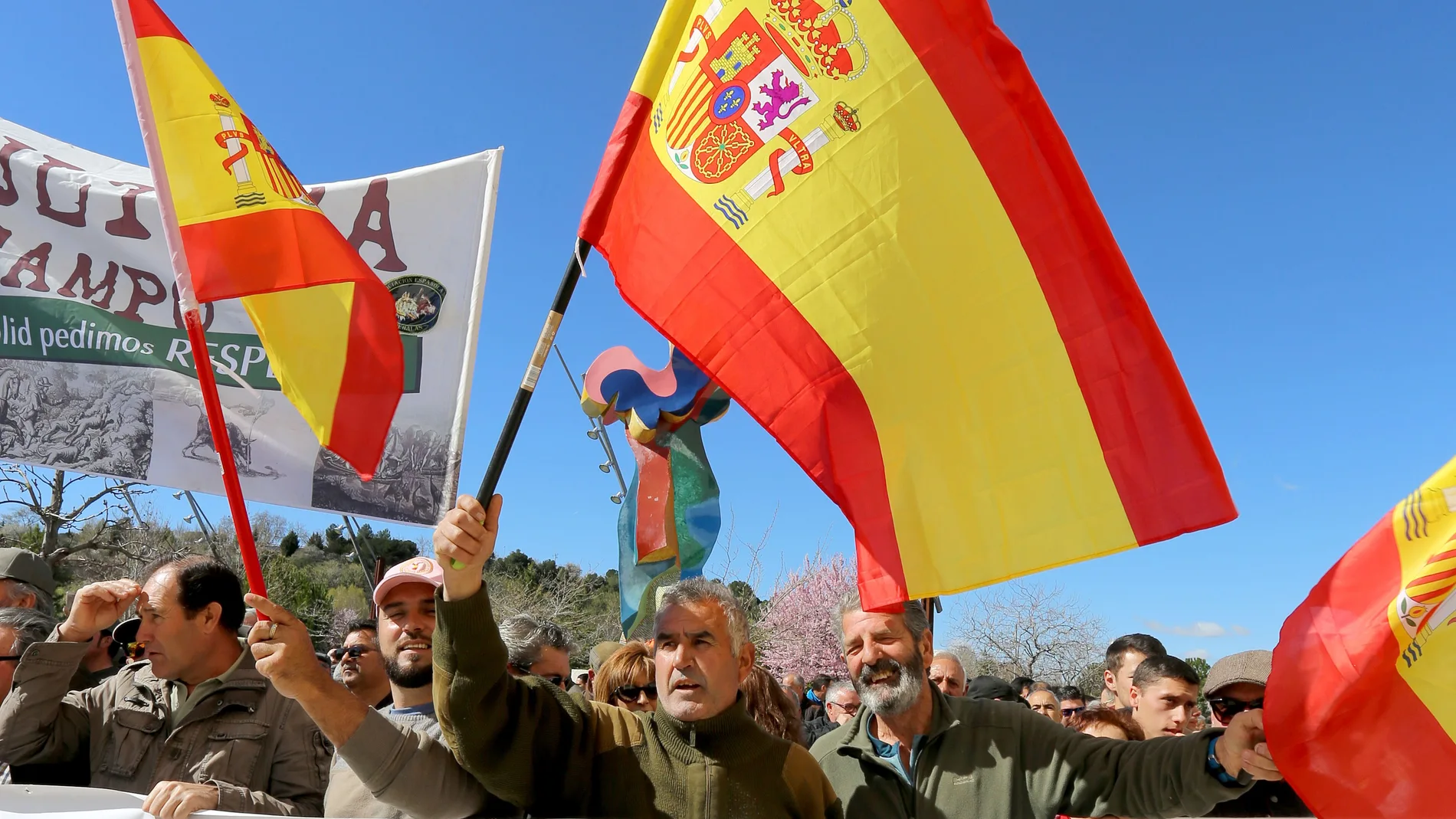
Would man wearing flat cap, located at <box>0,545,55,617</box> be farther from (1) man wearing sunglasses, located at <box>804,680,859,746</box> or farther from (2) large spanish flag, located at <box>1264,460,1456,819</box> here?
(2) large spanish flag, located at <box>1264,460,1456,819</box>

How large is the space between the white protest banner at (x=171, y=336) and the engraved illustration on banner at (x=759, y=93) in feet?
8.37

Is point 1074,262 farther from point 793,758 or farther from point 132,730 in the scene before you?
point 132,730

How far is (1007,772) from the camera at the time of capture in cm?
302

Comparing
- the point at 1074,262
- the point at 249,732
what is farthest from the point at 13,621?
the point at 1074,262

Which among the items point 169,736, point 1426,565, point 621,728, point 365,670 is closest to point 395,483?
point 365,670

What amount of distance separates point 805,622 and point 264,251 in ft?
109

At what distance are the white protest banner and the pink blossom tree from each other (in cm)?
2904

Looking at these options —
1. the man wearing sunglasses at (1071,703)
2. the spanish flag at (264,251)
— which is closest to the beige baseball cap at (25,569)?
the spanish flag at (264,251)

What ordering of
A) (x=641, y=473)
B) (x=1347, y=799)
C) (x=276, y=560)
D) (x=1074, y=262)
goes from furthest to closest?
(x=276, y=560) → (x=641, y=473) → (x=1074, y=262) → (x=1347, y=799)

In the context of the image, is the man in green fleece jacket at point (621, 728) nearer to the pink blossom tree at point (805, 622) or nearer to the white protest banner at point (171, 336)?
the white protest banner at point (171, 336)

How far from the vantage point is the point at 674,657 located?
2818 millimetres

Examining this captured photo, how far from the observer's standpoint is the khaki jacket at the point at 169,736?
3.38 meters

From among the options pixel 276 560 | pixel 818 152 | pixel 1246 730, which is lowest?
pixel 1246 730

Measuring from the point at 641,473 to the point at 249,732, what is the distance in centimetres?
733
